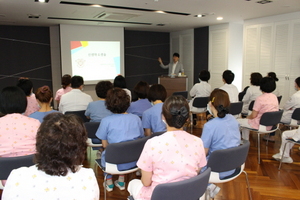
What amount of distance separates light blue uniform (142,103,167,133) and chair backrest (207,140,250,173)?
98 centimetres

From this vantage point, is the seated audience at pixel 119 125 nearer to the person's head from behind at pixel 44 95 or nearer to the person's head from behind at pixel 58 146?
the person's head from behind at pixel 44 95

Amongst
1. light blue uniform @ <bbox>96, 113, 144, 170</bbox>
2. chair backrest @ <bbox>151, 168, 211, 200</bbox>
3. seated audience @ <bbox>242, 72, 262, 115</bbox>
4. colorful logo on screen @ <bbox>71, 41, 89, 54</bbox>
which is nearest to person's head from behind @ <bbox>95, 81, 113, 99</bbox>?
light blue uniform @ <bbox>96, 113, 144, 170</bbox>

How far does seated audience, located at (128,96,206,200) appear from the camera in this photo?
1628mm

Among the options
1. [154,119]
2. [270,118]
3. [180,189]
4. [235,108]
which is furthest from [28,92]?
[270,118]

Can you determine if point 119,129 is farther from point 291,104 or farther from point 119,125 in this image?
point 291,104

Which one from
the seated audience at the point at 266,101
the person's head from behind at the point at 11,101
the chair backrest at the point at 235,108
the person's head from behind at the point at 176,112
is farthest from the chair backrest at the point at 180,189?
the chair backrest at the point at 235,108

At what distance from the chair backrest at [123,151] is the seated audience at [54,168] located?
1.12m

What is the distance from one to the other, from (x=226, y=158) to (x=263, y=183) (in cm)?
143

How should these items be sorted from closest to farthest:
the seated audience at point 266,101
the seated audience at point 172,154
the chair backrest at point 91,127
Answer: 1. the seated audience at point 172,154
2. the chair backrest at point 91,127
3. the seated audience at point 266,101

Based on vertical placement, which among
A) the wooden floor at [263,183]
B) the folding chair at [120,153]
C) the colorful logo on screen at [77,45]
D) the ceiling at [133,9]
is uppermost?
the ceiling at [133,9]

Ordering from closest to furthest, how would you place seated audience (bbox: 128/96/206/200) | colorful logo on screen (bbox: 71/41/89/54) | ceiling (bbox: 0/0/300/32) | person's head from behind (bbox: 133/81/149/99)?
seated audience (bbox: 128/96/206/200) → person's head from behind (bbox: 133/81/149/99) → ceiling (bbox: 0/0/300/32) → colorful logo on screen (bbox: 71/41/89/54)

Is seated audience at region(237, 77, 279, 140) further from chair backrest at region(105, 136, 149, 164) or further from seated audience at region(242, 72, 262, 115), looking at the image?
chair backrest at region(105, 136, 149, 164)

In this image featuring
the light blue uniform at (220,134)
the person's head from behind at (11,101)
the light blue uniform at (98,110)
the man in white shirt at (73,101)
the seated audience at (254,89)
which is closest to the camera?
the person's head from behind at (11,101)

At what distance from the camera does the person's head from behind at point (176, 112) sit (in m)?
1.72
